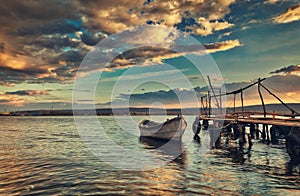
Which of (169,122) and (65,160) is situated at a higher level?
(169,122)

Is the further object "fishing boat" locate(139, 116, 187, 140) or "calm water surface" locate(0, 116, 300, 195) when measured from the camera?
"fishing boat" locate(139, 116, 187, 140)

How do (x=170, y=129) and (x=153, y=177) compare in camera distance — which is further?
(x=170, y=129)

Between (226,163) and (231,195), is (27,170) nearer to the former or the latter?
(231,195)

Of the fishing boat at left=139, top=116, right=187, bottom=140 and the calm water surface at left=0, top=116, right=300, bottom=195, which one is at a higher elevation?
Result: the fishing boat at left=139, top=116, right=187, bottom=140

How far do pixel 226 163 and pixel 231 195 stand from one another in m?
8.69

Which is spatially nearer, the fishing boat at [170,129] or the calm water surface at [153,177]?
the calm water surface at [153,177]

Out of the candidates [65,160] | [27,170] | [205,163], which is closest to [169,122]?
[205,163]

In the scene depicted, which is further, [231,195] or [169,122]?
[169,122]

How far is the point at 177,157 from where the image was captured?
23.9 m

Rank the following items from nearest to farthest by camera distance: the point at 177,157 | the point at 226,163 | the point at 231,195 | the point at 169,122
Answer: the point at 231,195
the point at 226,163
the point at 177,157
the point at 169,122

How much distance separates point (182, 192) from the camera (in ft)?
42.2

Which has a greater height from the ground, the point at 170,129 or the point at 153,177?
the point at 170,129

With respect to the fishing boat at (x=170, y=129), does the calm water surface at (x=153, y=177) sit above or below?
below

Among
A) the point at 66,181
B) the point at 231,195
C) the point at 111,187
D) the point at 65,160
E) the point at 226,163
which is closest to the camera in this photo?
the point at 231,195
